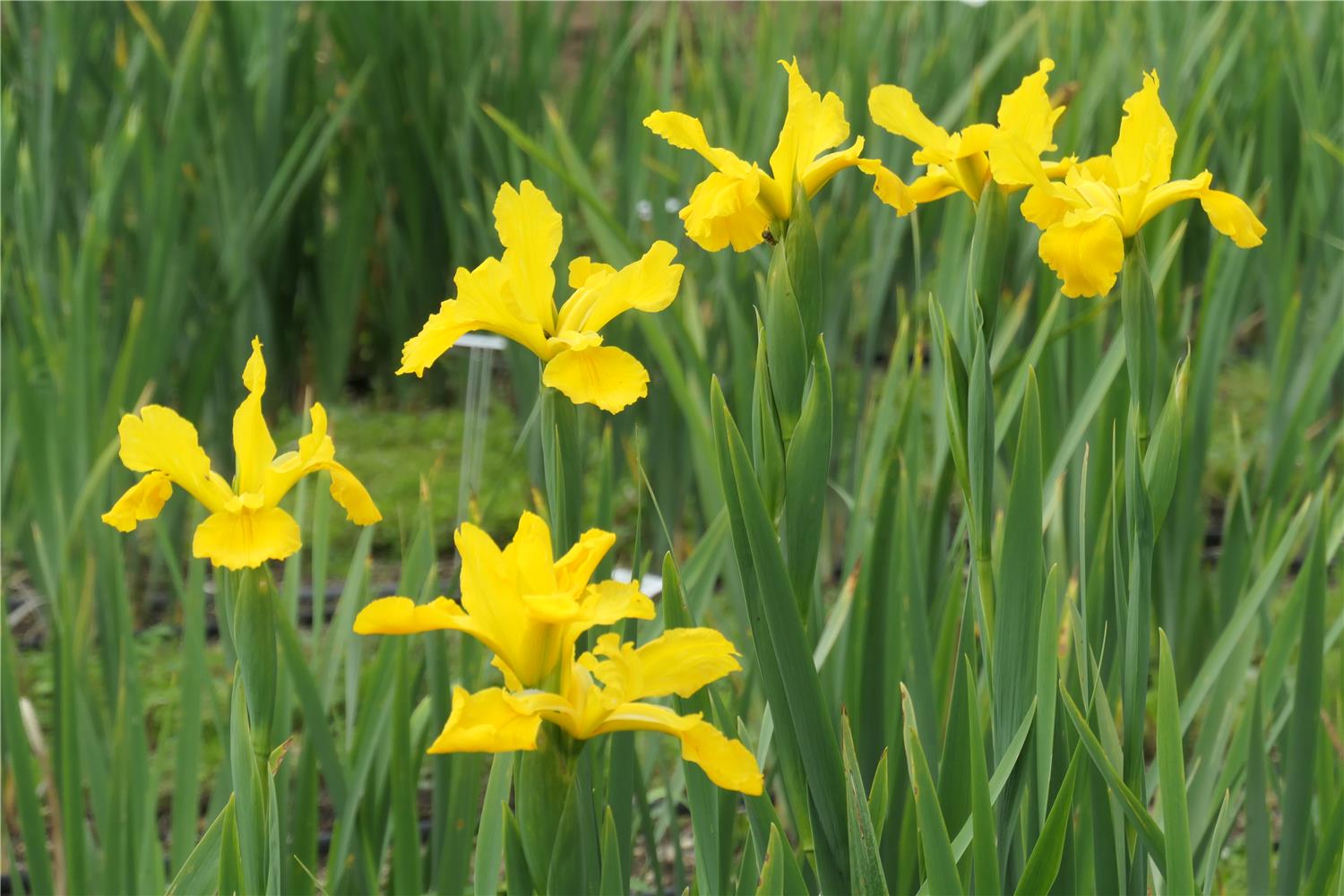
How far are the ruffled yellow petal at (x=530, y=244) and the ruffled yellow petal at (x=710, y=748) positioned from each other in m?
0.18

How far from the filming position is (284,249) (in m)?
2.37

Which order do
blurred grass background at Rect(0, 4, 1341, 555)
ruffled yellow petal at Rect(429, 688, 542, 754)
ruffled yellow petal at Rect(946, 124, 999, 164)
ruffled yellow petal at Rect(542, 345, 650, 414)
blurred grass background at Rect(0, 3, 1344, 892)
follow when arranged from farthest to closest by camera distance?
blurred grass background at Rect(0, 4, 1341, 555), blurred grass background at Rect(0, 3, 1344, 892), ruffled yellow petal at Rect(946, 124, 999, 164), ruffled yellow petal at Rect(542, 345, 650, 414), ruffled yellow petal at Rect(429, 688, 542, 754)

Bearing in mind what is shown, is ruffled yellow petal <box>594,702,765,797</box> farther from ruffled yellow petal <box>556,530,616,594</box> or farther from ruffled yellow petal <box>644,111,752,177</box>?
ruffled yellow petal <box>644,111,752,177</box>

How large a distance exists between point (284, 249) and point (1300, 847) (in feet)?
6.45

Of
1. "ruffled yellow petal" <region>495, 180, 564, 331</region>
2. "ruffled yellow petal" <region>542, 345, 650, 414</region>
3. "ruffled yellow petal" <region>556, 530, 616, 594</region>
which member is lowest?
"ruffled yellow petal" <region>556, 530, 616, 594</region>

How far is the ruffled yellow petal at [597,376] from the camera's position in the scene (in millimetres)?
536

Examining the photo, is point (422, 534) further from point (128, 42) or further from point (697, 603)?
point (128, 42)

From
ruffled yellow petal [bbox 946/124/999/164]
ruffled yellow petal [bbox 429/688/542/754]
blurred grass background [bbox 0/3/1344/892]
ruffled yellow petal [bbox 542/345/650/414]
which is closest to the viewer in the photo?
ruffled yellow petal [bbox 429/688/542/754]

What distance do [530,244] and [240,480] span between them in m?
0.18

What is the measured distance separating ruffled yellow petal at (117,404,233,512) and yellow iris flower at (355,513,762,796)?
181 mm

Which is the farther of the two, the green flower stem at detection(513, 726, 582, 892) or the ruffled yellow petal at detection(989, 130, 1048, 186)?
the ruffled yellow petal at detection(989, 130, 1048, 186)

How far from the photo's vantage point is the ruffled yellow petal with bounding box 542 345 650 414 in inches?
21.1

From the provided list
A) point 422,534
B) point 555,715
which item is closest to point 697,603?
point 422,534

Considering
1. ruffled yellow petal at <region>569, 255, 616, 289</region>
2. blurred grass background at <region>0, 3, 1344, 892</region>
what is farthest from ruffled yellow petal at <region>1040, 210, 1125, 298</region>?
blurred grass background at <region>0, 3, 1344, 892</region>
